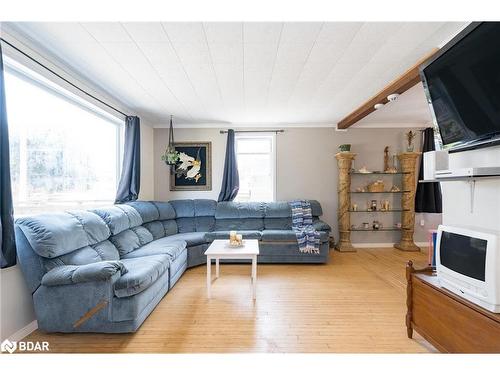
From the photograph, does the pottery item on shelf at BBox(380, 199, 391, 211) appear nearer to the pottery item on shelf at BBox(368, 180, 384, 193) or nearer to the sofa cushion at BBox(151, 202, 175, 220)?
the pottery item on shelf at BBox(368, 180, 384, 193)

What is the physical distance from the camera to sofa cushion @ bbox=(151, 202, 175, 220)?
12.8 feet

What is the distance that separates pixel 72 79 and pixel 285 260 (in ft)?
11.8

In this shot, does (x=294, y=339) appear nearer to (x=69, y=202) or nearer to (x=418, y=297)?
(x=418, y=297)

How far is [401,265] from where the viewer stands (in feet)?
11.6

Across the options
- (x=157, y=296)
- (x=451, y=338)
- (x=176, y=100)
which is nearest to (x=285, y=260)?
(x=157, y=296)

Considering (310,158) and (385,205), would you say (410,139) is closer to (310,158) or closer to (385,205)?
(385,205)

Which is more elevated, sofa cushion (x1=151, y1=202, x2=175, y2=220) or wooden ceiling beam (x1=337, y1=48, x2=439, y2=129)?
wooden ceiling beam (x1=337, y1=48, x2=439, y2=129)

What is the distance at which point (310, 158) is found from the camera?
462 centimetres

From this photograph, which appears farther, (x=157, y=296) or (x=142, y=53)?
(x=157, y=296)

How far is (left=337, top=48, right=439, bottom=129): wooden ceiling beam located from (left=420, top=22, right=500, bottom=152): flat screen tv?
37cm

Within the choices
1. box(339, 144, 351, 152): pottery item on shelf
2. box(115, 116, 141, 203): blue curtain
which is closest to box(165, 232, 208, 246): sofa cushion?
box(115, 116, 141, 203): blue curtain

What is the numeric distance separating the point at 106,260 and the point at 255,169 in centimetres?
306

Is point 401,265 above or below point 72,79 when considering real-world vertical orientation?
below
